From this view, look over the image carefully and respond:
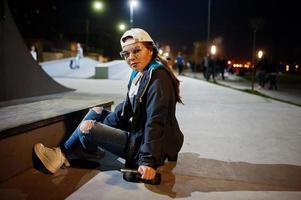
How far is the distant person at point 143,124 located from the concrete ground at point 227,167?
0.30 meters

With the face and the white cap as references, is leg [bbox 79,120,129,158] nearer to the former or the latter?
the face

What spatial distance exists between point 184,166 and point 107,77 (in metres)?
18.5

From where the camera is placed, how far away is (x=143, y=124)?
3594mm

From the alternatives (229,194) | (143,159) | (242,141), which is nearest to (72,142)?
(143,159)

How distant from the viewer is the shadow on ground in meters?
3.60

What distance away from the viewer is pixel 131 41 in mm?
3520

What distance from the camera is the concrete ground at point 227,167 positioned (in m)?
3.46

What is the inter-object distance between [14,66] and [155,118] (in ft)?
16.3

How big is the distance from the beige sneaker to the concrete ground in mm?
421

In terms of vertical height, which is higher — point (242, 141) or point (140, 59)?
point (140, 59)

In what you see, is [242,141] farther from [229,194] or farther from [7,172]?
[7,172]

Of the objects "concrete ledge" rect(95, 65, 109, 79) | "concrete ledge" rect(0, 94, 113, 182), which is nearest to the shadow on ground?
"concrete ledge" rect(0, 94, 113, 182)

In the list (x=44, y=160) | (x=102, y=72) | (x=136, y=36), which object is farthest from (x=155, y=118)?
(x=102, y=72)

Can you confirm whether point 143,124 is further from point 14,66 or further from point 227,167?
point 14,66
